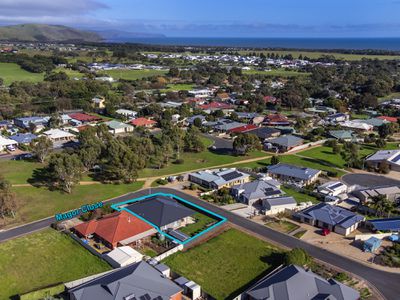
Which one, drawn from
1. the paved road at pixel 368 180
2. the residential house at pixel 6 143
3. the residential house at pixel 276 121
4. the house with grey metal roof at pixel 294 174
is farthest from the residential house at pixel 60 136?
the paved road at pixel 368 180

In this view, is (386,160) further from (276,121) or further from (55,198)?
(55,198)

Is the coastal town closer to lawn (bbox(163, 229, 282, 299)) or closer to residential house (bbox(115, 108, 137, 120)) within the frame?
lawn (bbox(163, 229, 282, 299))

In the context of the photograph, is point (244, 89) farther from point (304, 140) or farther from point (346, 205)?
point (346, 205)

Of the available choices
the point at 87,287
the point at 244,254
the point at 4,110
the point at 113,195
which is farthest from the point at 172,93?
the point at 87,287

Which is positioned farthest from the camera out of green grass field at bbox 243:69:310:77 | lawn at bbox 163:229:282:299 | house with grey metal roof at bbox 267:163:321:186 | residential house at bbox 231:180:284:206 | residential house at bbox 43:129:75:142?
green grass field at bbox 243:69:310:77

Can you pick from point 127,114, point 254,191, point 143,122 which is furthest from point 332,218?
point 127,114

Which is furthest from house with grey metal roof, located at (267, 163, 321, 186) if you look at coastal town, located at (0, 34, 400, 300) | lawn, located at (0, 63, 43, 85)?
lawn, located at (0, 63, 43, 85)
